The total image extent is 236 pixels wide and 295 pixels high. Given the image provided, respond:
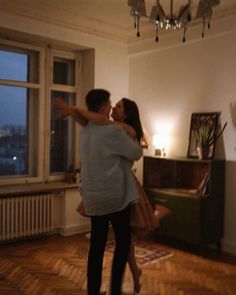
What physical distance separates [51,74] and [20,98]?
534mm

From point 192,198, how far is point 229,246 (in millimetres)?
723

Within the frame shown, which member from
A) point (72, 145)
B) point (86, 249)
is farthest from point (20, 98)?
point (86, 249)

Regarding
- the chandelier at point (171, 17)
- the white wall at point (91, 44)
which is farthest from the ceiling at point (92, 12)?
the chandelier at point (171, 17)

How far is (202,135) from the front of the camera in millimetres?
4285

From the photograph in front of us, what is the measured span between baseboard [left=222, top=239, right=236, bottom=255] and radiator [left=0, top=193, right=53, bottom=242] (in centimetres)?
214

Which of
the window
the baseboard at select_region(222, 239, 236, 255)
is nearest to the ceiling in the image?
the window

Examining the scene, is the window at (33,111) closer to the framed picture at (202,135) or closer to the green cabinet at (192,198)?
the green cabinet at (192,198)

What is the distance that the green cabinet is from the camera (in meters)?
4.01

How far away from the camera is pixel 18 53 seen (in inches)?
189

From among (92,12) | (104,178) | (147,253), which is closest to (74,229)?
(147,253)

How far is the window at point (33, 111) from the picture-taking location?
186 inches

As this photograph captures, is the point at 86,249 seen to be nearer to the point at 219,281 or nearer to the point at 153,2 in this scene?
the point at 219,281

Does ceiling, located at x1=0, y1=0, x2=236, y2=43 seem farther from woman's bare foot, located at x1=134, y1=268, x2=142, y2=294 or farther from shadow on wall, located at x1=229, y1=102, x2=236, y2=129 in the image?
woman's bare foot, located at x1=134, y1=268, x2=142, y2=294

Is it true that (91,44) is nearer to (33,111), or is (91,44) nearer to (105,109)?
(33,111)
